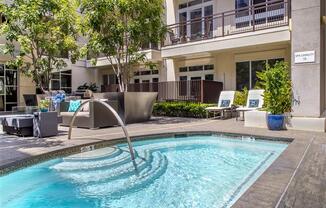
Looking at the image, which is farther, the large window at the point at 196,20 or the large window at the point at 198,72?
the large window at the point at 198,72

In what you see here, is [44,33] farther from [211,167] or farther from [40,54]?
[211,167]

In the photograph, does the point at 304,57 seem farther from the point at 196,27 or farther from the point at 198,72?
the point at 196,27

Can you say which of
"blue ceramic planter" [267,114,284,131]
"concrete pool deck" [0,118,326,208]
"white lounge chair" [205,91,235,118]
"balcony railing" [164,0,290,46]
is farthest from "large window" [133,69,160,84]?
"concrete pool deck" [0,118,326,208]

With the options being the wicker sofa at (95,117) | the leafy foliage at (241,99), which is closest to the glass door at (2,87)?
the wicker sofa at (95,117)

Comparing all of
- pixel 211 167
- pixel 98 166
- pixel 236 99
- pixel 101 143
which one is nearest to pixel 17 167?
pixel 98 166

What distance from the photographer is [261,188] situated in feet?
12.4

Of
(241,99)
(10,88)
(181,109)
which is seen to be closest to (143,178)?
(241,99)

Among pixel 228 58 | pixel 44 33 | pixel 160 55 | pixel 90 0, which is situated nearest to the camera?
pixel 90 0

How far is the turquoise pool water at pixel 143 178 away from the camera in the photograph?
4488 millimetres

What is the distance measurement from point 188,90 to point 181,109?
176 centimetres

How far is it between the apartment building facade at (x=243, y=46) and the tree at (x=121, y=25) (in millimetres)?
4110

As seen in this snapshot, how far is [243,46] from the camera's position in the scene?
49.4ft

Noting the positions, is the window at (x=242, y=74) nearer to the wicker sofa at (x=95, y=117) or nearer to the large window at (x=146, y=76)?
the large window at (x=146, y=76)

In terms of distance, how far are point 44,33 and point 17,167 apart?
10.2 m
